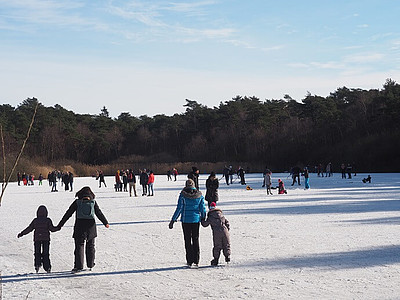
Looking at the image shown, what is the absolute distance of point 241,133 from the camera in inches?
3853

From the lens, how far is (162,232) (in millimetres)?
13539

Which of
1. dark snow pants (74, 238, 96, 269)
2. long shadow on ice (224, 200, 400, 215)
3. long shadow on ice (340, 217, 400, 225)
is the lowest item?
long shadow on ice (340, 217, 400, 225)

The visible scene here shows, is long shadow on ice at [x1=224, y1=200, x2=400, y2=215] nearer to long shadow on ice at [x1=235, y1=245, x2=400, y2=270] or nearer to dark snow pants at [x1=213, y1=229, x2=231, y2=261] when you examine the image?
long shadow on ice at [x1=235, y1=245, x2=400, y2=270]

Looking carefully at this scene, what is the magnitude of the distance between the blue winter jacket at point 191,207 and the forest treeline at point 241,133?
178ft

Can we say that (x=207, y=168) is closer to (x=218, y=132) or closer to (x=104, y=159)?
(x=218, y=132)

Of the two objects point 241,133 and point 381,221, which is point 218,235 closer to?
point 381,221

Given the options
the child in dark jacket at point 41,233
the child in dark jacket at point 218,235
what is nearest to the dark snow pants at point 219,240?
the child in dark jacket at point 218,235

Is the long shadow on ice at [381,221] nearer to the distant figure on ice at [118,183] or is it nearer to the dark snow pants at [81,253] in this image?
the dark snow pants at [81,253]

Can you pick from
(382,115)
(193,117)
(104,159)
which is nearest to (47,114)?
(104,159)

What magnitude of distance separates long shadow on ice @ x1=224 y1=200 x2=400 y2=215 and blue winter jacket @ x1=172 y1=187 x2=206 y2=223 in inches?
356

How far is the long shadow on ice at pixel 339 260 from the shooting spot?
349 inches

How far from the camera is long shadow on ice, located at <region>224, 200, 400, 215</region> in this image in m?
18.1

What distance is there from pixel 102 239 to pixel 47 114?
3447 inches

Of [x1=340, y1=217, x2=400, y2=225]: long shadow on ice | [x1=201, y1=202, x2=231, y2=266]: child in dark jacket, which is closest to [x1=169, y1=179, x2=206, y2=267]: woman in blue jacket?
[x1=201, y1=202, x2=231, y2=266]: child in dark jacket
